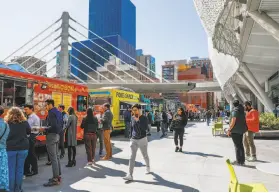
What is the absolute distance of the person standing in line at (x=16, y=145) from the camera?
15.6 feet

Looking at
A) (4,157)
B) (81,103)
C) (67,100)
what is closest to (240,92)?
(81,103)

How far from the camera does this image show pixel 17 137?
15.7 ft

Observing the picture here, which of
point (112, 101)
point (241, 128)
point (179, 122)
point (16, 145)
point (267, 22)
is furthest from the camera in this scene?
point (112, 101)

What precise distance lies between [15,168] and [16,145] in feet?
1.50

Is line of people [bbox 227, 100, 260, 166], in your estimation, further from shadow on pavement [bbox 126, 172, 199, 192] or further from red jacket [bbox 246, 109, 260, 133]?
shadow on pavement [bbox 126, 172, 199, 192]

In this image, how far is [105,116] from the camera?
8.61 m

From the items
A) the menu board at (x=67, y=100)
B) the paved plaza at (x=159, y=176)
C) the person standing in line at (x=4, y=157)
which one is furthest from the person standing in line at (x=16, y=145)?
the menu board at (x=67, y=100)

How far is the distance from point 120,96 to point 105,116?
8.43 metres

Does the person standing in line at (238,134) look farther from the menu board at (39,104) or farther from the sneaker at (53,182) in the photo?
the menu board at (39,104)

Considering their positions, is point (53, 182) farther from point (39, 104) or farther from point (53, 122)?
point (39, 104)

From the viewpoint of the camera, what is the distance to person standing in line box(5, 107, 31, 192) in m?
4.74

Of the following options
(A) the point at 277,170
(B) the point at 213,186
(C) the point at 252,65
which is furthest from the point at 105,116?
(C) the point at 252,65

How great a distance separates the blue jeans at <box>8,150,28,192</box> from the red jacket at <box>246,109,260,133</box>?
21.2 ft

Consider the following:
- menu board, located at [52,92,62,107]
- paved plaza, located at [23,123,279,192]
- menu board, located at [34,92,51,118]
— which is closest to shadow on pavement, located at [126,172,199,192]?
paved plaza, located at [23,123,279,192]
